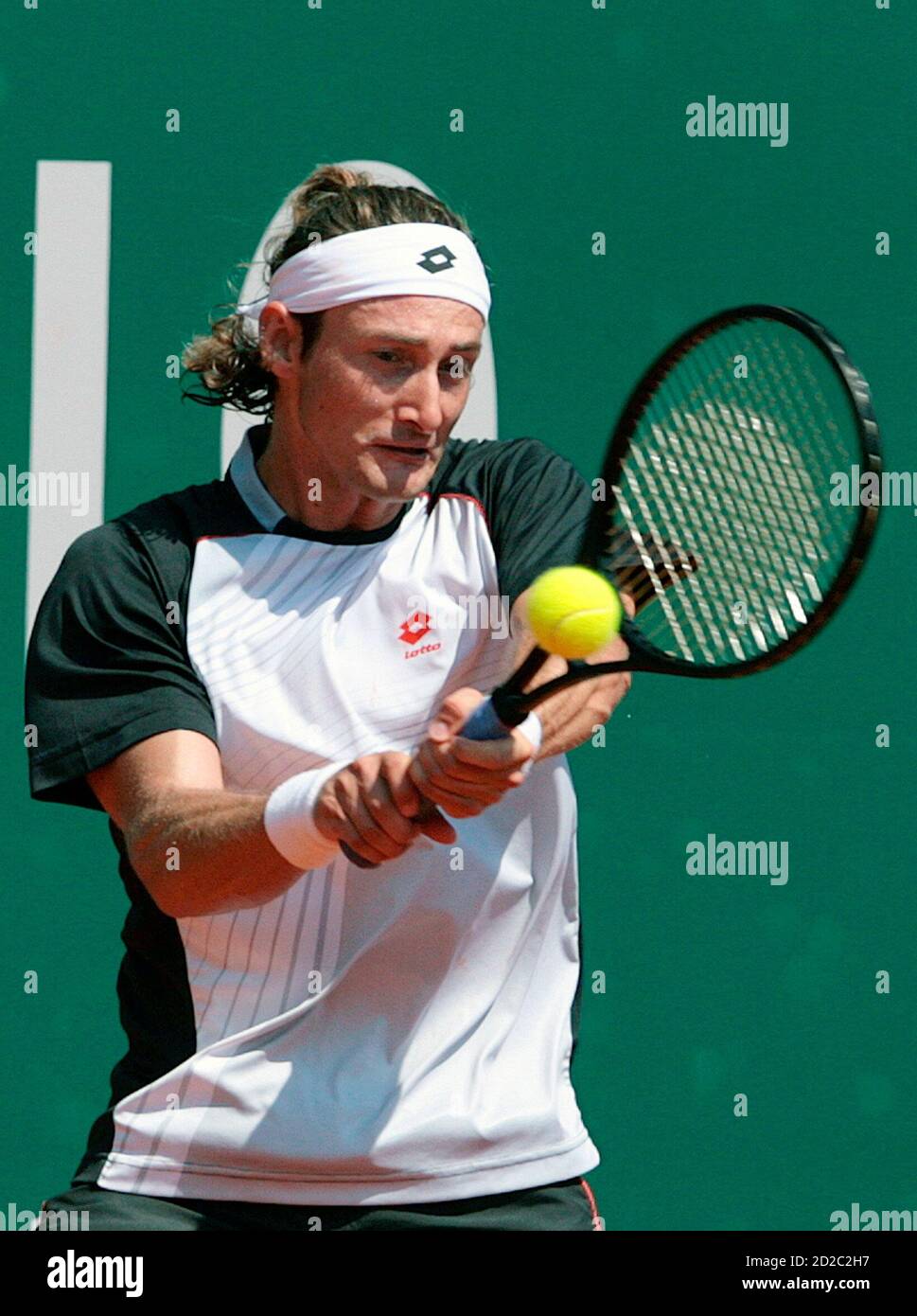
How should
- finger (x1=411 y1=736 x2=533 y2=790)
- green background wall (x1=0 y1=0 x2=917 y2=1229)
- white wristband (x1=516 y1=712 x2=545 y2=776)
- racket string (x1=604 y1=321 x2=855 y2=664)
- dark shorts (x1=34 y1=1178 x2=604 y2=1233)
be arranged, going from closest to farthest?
finger (x1=411 y1=736 x2=533 y2=790), white wristband (x1=516 y1=712 x2=545 y2=776), racket string (x1=604 y1=321 x2=855 y2=664), dark shorts (x1=34 y1=1178 x2=604 y2=1233), green background wall (x1=0 y1=0 x2=917 y2=1229)

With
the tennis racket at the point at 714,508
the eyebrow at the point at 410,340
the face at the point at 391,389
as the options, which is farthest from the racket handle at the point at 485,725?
the eyebrow at the point at 410,340

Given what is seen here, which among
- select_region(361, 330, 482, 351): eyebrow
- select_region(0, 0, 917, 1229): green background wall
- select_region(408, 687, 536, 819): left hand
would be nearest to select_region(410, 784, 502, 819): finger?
select_region(408, 687, 536, 819): left hand

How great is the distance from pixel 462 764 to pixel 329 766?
0.30 meters

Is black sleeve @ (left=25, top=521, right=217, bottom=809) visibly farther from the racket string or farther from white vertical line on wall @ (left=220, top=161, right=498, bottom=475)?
white vertical line on wall @ (left=220, top=161, right=498, bottom=475)

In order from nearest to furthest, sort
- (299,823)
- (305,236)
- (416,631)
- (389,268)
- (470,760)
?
(470,760) → (299,823) → (416,631) → (389,268) → (305,236)

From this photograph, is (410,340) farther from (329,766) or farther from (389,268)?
(329,766)

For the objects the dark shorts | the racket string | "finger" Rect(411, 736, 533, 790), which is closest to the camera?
"finger" Rect(411, 736, 533, 790)

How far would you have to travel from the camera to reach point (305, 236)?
9.80 feet

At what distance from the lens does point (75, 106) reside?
347 cm

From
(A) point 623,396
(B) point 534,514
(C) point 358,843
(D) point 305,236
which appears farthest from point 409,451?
(A) point 623,396

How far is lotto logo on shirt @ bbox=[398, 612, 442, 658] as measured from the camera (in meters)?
2.72

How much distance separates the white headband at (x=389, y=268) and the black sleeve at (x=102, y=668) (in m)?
0.41

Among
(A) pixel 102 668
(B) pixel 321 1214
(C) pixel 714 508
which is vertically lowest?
(B) pixel 321 1214

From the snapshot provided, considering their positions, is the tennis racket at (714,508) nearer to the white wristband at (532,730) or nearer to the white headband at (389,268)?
the white wristband at (532,730)
